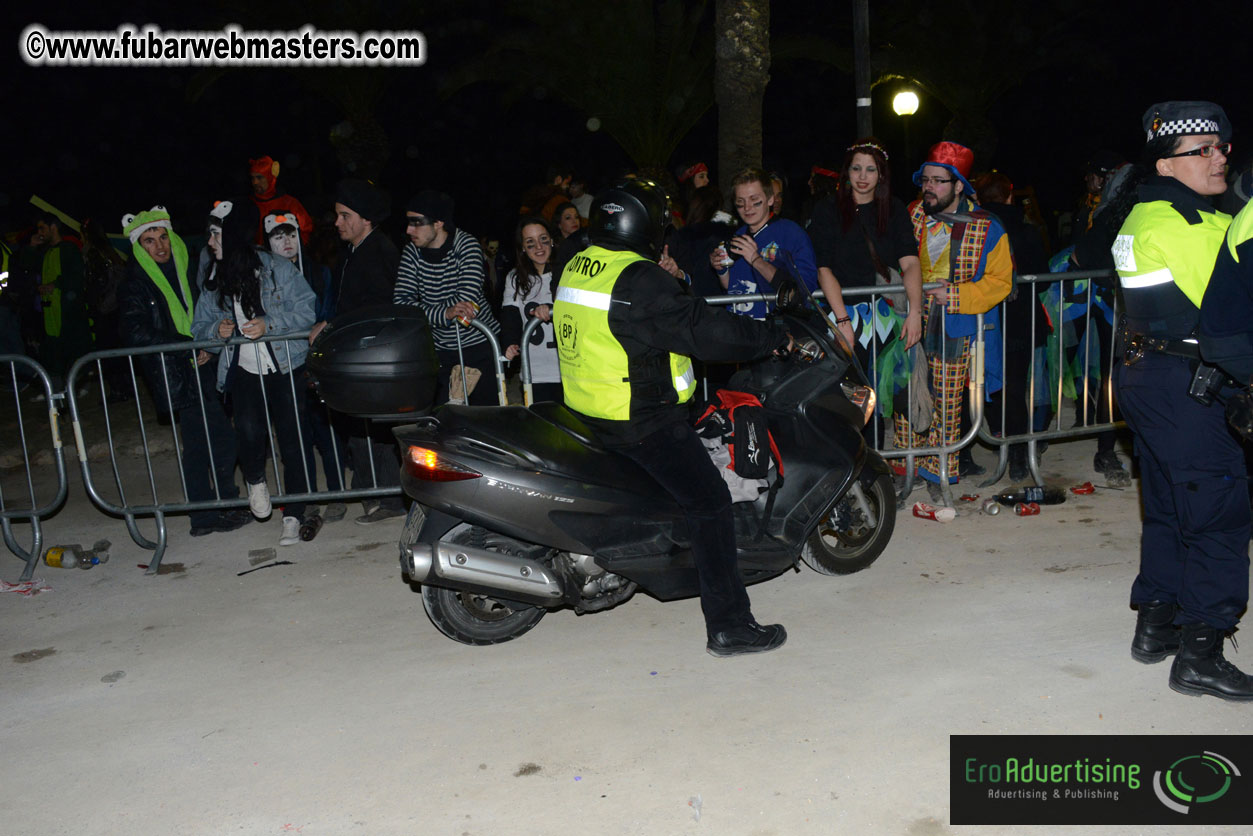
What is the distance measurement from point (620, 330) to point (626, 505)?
29.5 inches

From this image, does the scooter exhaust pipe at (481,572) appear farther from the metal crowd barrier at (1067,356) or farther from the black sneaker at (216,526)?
the metal crowd barrier at (1067,356)

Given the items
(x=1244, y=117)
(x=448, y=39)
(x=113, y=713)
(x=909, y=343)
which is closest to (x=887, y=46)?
(x=1244, y=117)

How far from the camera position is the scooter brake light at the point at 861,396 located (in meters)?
5.11

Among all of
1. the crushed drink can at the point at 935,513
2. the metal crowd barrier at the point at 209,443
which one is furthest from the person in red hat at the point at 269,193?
the crushed drink can at the point at 935,513

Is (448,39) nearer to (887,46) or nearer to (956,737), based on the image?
(887,46)

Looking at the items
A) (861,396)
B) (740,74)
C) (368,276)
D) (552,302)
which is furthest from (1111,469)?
(740,74)

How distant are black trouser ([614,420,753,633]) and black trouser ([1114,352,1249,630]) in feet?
5.33

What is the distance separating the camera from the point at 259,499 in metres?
6.44

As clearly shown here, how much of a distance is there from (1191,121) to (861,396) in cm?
181

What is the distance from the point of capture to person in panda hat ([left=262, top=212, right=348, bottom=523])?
22.4ft

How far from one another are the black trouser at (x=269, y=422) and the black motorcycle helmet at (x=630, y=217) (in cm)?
298

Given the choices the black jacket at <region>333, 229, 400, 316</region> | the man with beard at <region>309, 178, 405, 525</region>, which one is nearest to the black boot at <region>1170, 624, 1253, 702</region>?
the man with beard at <region>309, 178, 405, 525</region>

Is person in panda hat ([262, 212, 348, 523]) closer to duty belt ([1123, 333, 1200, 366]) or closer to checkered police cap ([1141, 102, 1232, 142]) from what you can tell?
→ duty belt ([1123, 333, 1200, 366])

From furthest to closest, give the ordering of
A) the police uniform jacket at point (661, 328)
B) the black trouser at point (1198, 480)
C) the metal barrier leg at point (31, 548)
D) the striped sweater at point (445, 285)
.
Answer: the striped sweater at point (445, 285), the metal barrier leg at point (31, 548), the police uniform jacket at point (661, 328), the black trouser at point (1198, 480)
